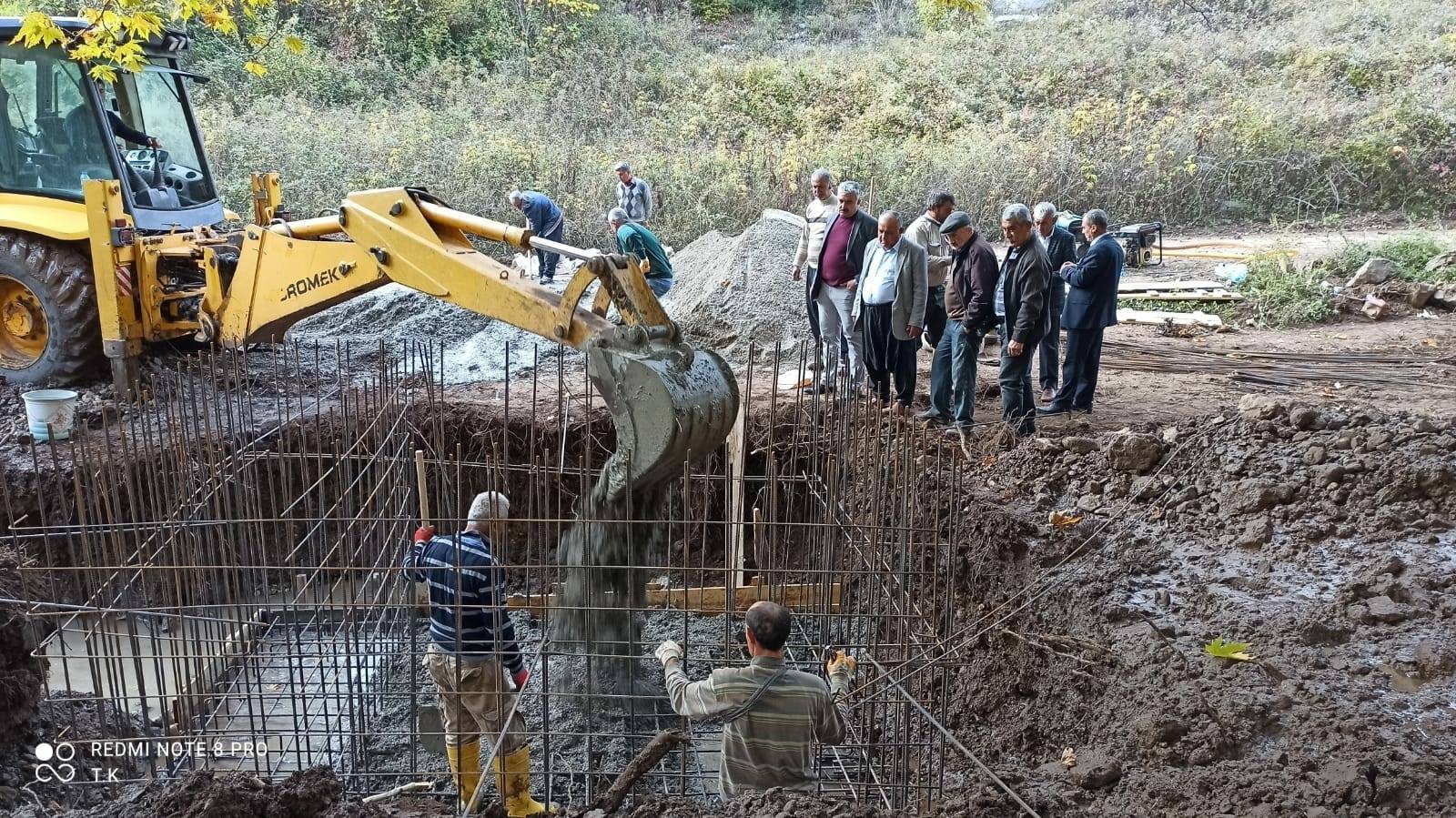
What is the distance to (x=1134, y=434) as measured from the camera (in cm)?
634

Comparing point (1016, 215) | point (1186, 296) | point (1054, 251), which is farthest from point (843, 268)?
point (1186, 296)

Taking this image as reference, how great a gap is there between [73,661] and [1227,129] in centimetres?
1660

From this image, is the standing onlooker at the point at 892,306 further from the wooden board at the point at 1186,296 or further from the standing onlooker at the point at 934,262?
the wooden board at the point at 1186,296

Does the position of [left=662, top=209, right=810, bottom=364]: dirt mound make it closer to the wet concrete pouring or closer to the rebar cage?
the rebar cage

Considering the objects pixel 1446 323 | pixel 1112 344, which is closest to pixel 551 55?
pixel 1112 344

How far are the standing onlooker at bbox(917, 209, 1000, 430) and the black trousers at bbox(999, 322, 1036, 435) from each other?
21 centimetres

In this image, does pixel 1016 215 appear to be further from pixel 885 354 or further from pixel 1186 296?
pixel 1186 296

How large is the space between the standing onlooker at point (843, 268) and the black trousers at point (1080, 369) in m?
1.55

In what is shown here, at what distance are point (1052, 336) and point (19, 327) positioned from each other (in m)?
8.26

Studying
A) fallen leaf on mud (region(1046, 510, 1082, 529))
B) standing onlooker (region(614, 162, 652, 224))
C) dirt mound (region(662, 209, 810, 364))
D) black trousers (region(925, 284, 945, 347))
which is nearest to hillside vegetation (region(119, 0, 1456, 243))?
standing onlooker (region(614, 162, 652, 224))

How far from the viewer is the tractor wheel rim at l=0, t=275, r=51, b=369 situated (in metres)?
8.11

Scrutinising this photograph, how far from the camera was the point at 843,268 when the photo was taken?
7809mm

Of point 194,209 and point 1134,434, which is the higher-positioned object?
point 194,209

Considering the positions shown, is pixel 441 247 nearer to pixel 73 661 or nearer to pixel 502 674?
pixel 502 674
